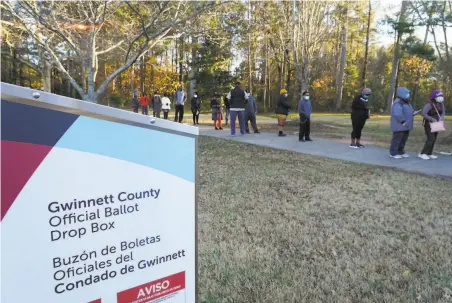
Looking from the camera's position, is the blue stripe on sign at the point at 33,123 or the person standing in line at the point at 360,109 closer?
the blue stripe on sign at the point at 33,123

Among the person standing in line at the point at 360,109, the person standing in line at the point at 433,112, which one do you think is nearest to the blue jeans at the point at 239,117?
the person standing in line at the point at 360,109

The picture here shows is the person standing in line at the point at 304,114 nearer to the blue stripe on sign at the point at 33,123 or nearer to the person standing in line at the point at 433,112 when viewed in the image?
the person standing in line at the point at 433,112

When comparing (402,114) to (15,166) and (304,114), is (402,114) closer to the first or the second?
(304,114)

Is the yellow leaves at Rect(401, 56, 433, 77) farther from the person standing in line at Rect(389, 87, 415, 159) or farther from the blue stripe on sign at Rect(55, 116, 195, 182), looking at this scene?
the blue stripe on sign at Rect(55, 116, 195, 182)

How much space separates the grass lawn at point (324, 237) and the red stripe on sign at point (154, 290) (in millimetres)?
1323

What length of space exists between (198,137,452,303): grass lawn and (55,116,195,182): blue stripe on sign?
1666 mm

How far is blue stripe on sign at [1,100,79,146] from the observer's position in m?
1.36

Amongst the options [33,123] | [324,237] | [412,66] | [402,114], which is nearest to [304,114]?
[402,114]

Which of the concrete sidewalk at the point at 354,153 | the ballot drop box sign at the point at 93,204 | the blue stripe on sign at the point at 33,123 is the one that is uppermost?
the blue stripe on sign at the point at 33,123

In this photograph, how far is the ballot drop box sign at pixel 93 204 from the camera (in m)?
1.41

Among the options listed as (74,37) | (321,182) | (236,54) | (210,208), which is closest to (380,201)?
(321,182)

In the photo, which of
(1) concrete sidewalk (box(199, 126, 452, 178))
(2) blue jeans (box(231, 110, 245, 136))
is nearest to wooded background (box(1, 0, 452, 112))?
(2) blue jeans (box(231, 110, 245, 136))

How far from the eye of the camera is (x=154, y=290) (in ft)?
5.99

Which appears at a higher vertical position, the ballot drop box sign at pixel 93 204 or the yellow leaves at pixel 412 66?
the yellow leaves at pixel 412 66
